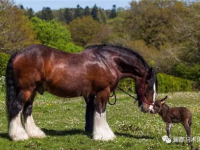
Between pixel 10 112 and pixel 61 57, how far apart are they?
183 cm

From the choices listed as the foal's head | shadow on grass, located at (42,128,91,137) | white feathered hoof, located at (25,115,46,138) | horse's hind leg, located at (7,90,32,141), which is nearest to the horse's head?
the foal's head

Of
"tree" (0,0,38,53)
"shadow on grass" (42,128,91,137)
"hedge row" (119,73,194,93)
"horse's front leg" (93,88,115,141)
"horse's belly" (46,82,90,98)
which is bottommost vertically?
"hedge row" (119,73,194,93)

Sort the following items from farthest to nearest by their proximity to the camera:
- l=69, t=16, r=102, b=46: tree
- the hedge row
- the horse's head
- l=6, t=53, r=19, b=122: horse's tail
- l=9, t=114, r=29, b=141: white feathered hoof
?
l=69, t=16, r=102, b=46: tree → the hedge row → the horse's head → l=6, t=53, r=19, b=122: horse's tail → l=9, t=114, r=29, b=141: white feathered hoof

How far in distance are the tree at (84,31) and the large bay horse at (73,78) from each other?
7767cm

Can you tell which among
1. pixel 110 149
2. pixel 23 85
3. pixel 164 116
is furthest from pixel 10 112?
pixel 164 116

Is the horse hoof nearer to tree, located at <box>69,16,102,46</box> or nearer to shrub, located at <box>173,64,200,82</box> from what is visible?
shrub, located at <box>173,64,200,82</box>

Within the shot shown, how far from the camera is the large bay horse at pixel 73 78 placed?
392 inches

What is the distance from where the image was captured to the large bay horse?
9961 millimetres

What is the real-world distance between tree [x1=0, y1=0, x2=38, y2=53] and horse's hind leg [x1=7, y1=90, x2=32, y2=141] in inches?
1384

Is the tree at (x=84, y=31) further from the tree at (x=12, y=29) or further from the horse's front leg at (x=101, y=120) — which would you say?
the horse's front leg at (x=101, y=120)

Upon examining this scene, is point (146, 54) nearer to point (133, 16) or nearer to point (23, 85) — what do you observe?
point (133, 16)

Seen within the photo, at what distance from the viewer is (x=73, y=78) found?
10.1 m

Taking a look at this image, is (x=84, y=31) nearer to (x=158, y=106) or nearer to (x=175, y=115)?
(x=158, y=106)

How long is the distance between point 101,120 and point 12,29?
133 feet
